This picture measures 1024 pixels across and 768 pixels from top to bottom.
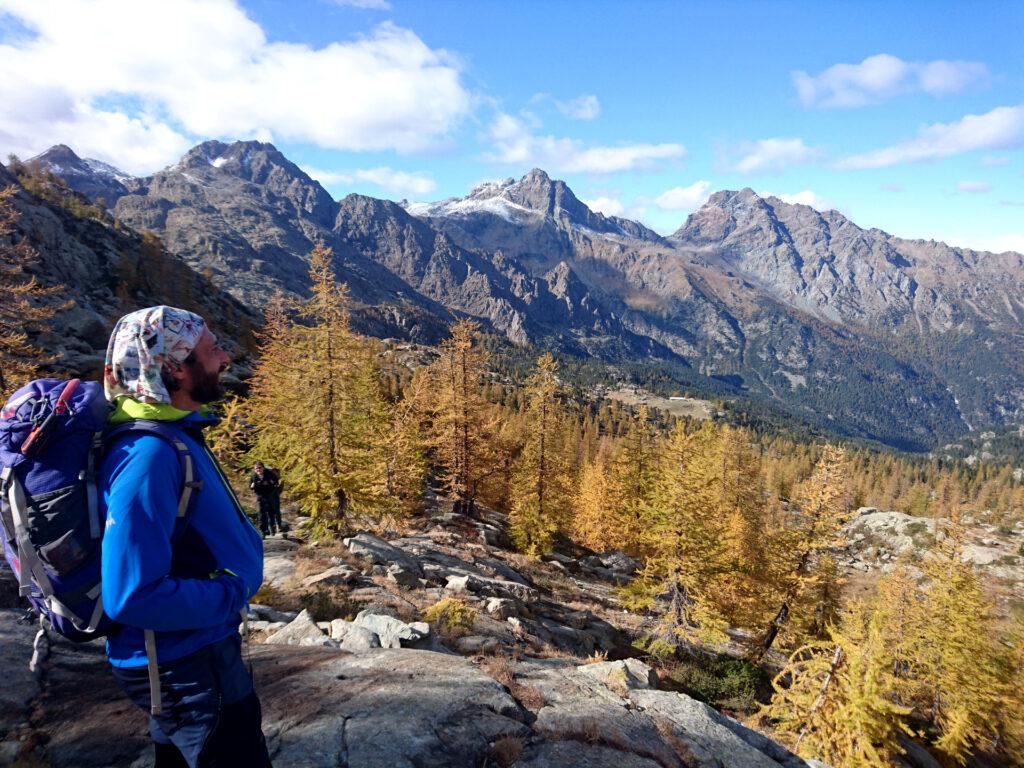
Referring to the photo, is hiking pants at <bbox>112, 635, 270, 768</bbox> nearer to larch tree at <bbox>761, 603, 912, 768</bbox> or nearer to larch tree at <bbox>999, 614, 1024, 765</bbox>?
larch tree at <bbox>761, 603, 912, 768</bbox>

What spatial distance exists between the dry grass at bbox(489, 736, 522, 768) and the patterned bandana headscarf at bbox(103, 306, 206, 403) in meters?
6.10

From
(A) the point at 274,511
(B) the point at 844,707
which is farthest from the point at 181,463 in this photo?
(B) the point at 844,707

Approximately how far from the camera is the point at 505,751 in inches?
260

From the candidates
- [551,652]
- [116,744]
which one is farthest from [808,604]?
[116,744]

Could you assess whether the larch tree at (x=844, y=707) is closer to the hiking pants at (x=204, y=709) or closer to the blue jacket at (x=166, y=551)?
the hiking pants at (x=204, y=709)

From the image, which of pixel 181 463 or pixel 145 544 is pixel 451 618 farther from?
pixel 145 544

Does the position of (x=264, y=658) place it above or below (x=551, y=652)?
above

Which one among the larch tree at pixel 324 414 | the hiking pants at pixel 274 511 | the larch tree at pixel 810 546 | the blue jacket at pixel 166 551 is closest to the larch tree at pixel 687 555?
the larch tree at pixel 810 546

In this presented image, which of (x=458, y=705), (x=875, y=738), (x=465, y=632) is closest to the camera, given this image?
(x=458, y=705)

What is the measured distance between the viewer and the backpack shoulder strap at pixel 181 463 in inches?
124

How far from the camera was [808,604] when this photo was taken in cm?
2952

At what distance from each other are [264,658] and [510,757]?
4510 millimetres

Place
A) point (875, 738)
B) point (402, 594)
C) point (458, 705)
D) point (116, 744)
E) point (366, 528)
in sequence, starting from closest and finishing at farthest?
point (116, 744), point (458, 705), point (402, 594), point (875, 738), point (366, 528)

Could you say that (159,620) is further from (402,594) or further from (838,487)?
(838,487)
